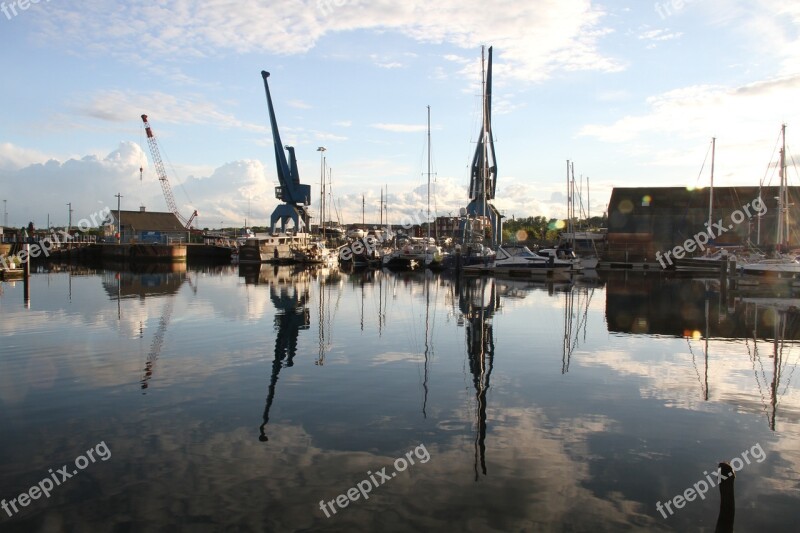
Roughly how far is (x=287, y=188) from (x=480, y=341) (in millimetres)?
67192

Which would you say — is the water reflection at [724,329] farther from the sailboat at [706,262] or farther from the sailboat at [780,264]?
the sailboat at [706,262]

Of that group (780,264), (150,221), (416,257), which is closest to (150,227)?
(150,221)

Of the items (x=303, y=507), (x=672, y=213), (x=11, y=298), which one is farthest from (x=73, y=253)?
(x=303, y=507)

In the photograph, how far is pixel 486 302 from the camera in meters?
30.7

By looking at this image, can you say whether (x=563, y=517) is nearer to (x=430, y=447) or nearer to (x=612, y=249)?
(x=430, y=447)

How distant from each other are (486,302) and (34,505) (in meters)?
25.1

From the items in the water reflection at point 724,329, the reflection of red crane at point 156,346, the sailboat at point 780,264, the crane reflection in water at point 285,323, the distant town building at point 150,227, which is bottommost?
the crane reflection in water at point 285,323

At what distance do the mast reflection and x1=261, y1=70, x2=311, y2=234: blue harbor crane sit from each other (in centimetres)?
4818

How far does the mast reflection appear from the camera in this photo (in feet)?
31.9

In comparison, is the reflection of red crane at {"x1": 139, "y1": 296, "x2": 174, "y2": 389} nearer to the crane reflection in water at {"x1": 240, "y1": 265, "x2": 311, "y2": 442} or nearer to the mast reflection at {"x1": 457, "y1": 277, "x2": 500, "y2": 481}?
→ the crane reflection in water at {"x1": 240, "y1": 265, "x2": 311, "y2": 442}

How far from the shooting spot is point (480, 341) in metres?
18.7

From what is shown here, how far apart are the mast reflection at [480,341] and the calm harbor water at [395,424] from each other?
3.4 inches

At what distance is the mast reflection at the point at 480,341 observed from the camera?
9.72 metres

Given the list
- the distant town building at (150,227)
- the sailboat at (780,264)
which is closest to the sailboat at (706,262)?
the sailboat at (780,264)
